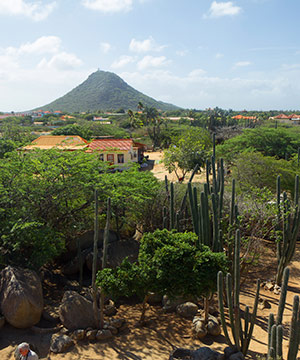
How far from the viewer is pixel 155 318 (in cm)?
934

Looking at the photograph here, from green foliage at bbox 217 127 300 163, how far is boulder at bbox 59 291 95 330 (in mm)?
21082

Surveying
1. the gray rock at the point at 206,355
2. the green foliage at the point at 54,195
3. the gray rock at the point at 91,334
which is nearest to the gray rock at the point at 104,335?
the gray rock at the point at 91,334

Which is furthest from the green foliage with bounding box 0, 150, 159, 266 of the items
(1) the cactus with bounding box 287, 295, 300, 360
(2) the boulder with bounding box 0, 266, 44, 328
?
(1) the cactus with bounding box 287, 295, 300, 360

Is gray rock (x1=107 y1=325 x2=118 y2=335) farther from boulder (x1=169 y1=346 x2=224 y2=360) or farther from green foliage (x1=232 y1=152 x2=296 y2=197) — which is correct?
green foliage (x1=232 y1=152 x2=296 y2=197)

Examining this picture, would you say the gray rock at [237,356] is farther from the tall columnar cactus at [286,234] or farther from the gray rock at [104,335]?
the tall columnar cactus at [286,234]

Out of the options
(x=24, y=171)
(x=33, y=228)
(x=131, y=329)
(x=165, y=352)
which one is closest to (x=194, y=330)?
(x=165, y=352)

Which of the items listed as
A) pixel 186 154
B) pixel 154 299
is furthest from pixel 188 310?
pixel 186 154

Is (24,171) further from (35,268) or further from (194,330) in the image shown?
(194,330)

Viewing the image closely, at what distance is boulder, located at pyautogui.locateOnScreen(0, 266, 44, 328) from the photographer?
834 cm

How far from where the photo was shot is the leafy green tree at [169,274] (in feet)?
26.1

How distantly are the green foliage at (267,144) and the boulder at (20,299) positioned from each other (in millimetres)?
Answer: 21591

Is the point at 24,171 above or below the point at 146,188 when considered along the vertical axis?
above

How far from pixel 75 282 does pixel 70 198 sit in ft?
9.54

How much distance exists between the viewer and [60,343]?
7781mm
